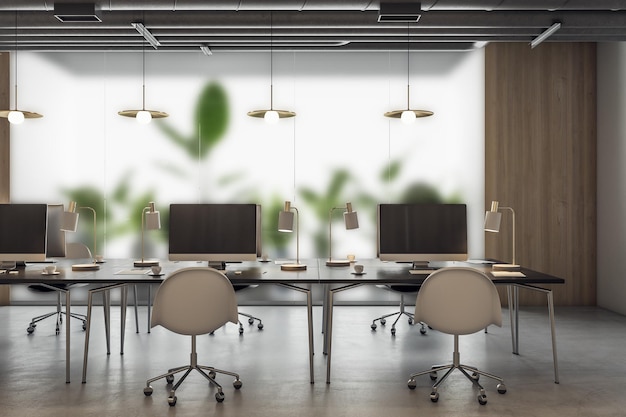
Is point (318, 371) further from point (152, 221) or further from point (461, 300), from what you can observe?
point (152, 221)

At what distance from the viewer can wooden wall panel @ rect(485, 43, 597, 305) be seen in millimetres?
6551

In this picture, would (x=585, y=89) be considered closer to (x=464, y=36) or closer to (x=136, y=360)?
(x=464, y=36)

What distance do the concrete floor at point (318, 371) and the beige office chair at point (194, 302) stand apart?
491mm

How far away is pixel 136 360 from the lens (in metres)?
4.25

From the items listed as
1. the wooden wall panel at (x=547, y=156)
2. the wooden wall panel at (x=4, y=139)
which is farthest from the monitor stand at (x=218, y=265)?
the wooden wall panel at (x=4, y=139)

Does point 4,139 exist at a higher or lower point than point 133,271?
higher

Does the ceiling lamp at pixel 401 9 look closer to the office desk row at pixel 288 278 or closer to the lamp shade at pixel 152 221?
the office desk row at pixel 288 278

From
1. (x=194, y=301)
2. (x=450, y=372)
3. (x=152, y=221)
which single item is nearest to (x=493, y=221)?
(x=450, y=372)

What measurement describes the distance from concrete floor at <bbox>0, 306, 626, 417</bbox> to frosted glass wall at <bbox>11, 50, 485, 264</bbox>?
1.63m

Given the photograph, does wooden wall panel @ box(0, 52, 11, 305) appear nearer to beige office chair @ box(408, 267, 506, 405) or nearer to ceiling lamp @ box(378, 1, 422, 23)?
ceiling lamp @ box(378, 1, 422, 23)

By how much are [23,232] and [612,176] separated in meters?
6.06

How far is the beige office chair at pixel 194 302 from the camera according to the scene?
10.7 feet

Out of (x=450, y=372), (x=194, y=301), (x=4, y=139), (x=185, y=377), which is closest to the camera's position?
(x=194, y=301)

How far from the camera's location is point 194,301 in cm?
328
